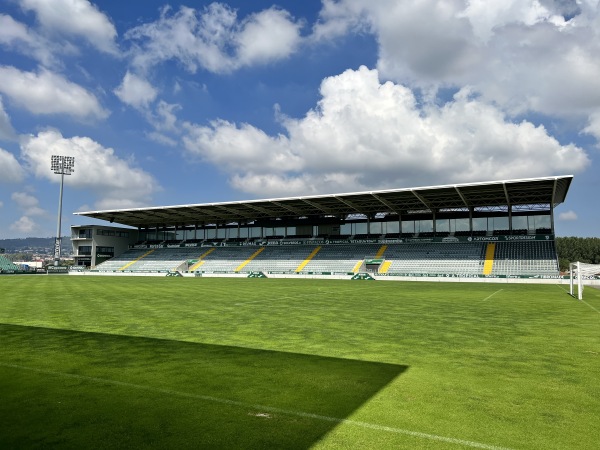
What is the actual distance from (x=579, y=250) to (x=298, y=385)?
419 ft

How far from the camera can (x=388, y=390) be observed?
607 cm

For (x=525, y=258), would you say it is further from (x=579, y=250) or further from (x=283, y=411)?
(x=579, y=250)

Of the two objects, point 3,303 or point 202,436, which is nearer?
point 202,436

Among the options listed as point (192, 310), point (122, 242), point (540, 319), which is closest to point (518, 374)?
point (540, 319)

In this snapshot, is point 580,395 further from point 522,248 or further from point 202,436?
point 522,248

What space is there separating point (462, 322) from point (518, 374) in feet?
21.3

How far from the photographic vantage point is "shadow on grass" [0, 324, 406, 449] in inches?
176

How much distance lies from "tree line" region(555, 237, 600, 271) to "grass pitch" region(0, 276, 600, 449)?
364 feet

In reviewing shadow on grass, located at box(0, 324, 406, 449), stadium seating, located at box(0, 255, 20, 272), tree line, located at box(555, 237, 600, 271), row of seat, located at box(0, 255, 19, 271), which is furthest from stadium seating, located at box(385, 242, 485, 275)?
tree line, located at box(555, 237, 600, 271)

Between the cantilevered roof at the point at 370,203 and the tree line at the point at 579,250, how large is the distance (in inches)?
2711

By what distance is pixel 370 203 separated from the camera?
5256 centimetres

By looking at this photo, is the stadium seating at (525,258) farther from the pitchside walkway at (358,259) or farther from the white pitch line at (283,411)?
the white pitch line at (283,411)

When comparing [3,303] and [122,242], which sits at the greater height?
[122,242]

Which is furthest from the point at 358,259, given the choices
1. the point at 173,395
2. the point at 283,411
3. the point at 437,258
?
the point at 283,411
